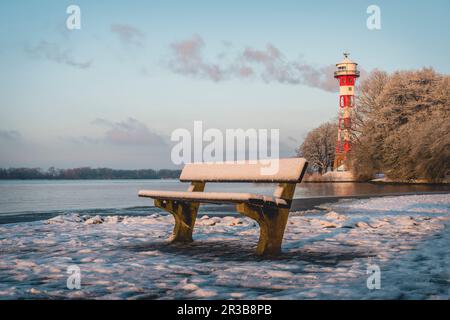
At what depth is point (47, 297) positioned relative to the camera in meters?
3.29

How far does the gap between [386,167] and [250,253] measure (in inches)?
1385

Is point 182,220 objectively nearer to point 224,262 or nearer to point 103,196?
point 224,262

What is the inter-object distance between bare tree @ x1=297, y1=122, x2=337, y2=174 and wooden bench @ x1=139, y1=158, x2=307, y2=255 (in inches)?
2169

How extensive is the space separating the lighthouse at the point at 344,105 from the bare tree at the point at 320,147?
5145 mm

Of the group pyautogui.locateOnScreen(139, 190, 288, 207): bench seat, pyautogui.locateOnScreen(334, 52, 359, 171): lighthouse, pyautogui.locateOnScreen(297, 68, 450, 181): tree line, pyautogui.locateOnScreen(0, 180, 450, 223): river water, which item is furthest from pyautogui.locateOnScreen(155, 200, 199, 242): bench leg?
pyautogui.locateOnScreen(334, 52, 359, 171): lighthouse

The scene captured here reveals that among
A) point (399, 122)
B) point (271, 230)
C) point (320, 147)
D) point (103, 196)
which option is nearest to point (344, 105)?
point (320, 147)

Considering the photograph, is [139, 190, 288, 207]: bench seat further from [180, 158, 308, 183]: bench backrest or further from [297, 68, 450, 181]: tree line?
[297, 68, 450, 181]: tree line

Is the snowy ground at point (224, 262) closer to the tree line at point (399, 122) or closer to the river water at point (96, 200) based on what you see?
the river water at point (96, 200)

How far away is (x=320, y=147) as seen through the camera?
61062mm

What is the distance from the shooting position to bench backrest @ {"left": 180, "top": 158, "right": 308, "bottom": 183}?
15.9ft

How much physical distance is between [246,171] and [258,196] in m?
0.90

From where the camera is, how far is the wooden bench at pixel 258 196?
15.1ft
